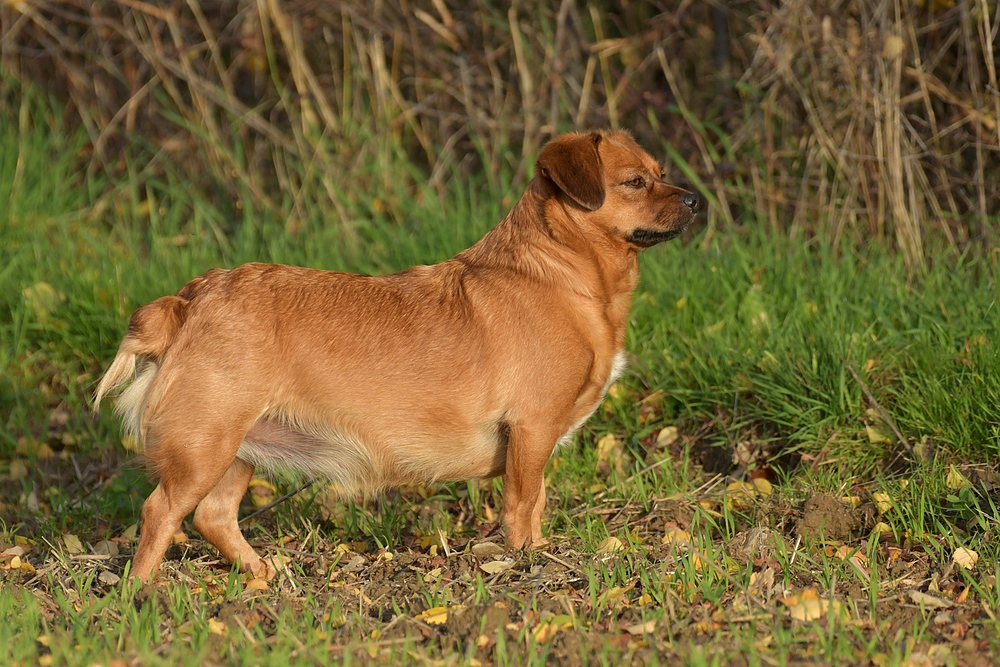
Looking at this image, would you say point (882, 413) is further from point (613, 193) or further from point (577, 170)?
point (577, 170)

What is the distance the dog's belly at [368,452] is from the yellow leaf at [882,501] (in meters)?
1.49

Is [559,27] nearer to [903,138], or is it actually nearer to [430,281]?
[903,138]

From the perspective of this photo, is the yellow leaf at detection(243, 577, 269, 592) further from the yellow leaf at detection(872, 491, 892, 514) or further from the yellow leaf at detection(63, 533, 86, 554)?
the yellow leaf at detection(872, 491, 892, 514)

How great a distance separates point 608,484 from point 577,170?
154cm

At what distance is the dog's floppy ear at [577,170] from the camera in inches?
166

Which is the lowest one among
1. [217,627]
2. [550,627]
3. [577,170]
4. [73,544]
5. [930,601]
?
[930,601]

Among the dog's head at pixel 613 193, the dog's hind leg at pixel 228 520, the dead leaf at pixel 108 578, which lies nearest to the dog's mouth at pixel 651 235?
the dog's head at pixel 613 193

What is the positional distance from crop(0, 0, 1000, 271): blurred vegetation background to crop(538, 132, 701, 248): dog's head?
2.17 metres

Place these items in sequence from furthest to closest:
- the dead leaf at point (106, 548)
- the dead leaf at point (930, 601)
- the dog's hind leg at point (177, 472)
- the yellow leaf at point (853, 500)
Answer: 1. the dead leaf at point (106, 548)
2. the yellow leaf at point (853, 500)
3. the dog's hind leg at point (177, 472)
4. the dead leaf at point (930, 601)

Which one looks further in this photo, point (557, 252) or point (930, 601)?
point (557, 252)

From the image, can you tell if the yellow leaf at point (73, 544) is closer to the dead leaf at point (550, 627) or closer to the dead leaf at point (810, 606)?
the dead leaf at point (550, 627)

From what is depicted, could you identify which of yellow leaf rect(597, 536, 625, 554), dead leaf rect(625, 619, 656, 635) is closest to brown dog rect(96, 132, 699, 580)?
yellow leaf rect(597, 536, 625, 554)

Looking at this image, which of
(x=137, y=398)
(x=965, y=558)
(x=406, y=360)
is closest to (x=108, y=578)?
(x=137, y=398)

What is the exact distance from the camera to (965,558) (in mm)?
3908
